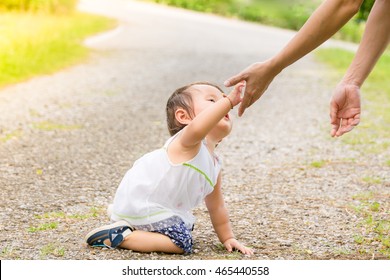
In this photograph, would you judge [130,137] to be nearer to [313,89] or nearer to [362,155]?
[362,155]

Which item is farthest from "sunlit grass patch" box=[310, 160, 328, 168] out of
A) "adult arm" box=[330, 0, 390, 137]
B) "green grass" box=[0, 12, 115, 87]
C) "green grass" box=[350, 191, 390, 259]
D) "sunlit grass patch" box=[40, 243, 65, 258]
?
"green grass" box=[0, 12, 115, 87]

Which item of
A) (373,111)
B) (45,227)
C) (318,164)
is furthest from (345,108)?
(373,111)

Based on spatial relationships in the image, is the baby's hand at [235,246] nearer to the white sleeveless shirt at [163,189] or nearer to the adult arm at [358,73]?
the white sleeveless shirt at [163,189]

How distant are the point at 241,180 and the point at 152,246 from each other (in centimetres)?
177

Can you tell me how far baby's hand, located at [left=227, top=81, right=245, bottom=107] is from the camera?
3.06 m

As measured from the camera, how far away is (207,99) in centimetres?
333

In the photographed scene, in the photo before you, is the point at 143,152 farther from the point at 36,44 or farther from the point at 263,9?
the point at 263,9

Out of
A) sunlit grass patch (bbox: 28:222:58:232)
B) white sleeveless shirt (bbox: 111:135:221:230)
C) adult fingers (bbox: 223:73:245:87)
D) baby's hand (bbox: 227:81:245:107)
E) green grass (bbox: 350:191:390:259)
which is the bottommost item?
sunlit grass patch (bbox: 28:222:58:232)

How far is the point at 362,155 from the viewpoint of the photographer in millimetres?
5898

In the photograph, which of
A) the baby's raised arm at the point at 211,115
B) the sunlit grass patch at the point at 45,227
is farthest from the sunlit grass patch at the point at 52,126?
the baby's raised arm at the point at 211,115

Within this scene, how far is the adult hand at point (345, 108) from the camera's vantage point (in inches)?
130

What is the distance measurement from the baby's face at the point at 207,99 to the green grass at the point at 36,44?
5.88 meters

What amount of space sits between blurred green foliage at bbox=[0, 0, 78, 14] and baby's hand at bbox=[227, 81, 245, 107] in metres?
12.9

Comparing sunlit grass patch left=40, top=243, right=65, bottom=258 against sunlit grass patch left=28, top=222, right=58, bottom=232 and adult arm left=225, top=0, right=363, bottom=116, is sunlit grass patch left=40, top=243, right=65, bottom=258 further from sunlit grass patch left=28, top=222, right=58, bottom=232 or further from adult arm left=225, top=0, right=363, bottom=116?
adult arm left=225, top=0, right=363, bottom=116
